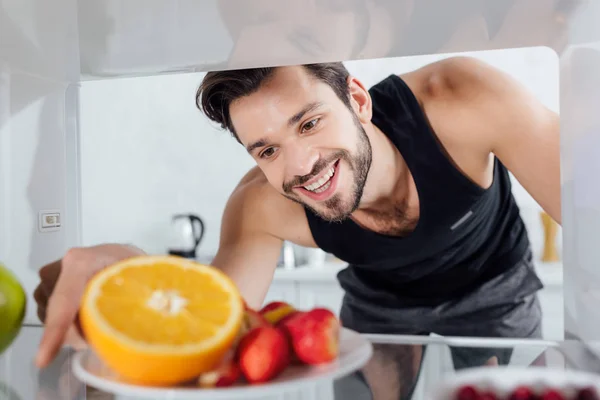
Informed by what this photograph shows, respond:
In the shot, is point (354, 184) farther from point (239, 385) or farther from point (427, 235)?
point (239, 385)

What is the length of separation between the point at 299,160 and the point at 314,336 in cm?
52

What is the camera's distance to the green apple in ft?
2.27

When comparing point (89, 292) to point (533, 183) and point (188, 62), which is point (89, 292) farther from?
point (533, 183)

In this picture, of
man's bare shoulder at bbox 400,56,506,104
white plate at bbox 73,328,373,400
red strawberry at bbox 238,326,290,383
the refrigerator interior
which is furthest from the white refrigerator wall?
man's bare shoulder at bbox 400,56,506,104

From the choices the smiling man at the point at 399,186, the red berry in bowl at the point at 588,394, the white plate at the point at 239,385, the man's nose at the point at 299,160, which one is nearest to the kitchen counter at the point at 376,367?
the white plate at the point at 239,385

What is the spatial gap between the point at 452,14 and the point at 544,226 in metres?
0.54

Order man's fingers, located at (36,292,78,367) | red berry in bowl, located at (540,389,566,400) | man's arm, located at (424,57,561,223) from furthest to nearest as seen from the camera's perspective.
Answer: man's arm, located at (424,57,561,223) < man's fingers, located at (36,292,78,367) < red berry in bowl, located at (540,389,566,400)

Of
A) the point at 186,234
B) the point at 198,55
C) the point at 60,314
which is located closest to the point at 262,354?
the point at 60,314

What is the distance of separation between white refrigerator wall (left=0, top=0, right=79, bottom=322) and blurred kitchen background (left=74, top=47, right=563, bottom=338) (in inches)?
3.6

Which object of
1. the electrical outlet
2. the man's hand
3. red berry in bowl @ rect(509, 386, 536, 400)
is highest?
the electrical outlet

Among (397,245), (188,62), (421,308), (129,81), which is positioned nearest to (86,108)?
(129,81)

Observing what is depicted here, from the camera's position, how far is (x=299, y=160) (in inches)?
40.9

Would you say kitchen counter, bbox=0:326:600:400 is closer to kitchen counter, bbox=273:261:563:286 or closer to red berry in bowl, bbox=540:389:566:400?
red berry in bowl, bbox=540:389:566:400

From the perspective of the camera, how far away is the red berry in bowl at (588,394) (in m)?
0.49
